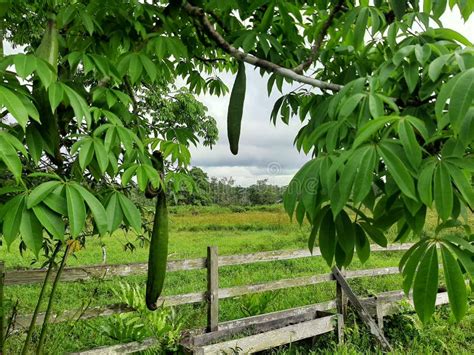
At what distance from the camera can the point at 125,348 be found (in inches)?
124

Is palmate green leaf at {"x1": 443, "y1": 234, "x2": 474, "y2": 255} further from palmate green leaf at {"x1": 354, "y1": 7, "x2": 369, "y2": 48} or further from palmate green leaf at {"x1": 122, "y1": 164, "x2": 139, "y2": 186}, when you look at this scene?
palmate green leaf at {"x1": 122, "y1": 164, "x2": 139, "y2": 186}

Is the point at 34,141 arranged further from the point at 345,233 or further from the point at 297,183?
the point at 345,233

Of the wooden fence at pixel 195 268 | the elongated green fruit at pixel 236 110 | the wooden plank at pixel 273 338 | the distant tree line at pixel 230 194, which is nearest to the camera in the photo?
the elongated green fruit at pixel 236 110

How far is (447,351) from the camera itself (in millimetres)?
3752

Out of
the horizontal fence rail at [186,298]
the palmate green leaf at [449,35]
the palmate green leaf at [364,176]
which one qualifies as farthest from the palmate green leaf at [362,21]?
the horizontal fence rail at [186,298]

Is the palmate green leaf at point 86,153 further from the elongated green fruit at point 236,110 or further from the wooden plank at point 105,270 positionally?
the wooden plank at point 105,270

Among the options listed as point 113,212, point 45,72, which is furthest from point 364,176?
point 45,72

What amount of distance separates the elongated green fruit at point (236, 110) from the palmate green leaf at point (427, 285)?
0.81 meters

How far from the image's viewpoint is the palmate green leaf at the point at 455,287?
0.89m

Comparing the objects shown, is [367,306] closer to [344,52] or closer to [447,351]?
[447,351]

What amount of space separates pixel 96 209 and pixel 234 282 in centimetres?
551

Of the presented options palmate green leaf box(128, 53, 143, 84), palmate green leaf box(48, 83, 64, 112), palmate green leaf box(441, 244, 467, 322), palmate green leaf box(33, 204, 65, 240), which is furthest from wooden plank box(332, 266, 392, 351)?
palmate green leaf box(48, 83, 64, 112)

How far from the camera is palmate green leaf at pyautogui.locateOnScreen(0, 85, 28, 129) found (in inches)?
43.3

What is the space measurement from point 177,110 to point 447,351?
4430mm
